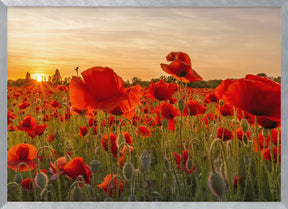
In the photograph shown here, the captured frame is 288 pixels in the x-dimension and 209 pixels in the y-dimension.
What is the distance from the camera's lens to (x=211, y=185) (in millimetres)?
1243

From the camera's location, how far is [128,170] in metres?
1.47

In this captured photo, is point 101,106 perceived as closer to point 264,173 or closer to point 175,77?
point 175,77

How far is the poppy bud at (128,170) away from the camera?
4.80 ft

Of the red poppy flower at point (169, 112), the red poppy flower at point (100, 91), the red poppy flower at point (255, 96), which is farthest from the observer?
the red poppy flower at point (169, 112)

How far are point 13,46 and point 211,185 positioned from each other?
1209 millimetres

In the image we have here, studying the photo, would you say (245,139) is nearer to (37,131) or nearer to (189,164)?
(189,164)

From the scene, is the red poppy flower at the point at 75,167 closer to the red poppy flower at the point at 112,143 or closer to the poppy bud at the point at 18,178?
the red poppy flower at the point at 112,143

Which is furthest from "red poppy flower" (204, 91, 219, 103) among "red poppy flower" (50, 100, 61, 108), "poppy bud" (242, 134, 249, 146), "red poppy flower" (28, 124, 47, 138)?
"red poppy flower" (28, 124, 47, 138)

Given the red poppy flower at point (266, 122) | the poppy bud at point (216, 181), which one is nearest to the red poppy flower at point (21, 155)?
the poppy bud at point (216, 181)

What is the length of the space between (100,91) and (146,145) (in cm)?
41

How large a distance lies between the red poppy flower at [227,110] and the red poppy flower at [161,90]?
279 mm

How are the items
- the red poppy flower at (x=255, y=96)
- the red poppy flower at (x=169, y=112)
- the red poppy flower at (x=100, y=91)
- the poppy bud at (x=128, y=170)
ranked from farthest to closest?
the red poppy flower at (x=169, y=112), the poppy bud at (x=128, y=170), the red poppy flower at (x=100, y=91), the red poppy flower at (x=255, y=96)

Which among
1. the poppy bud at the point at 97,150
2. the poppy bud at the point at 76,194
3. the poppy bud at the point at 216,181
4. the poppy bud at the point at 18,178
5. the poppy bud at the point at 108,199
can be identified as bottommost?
the poppy bud at the point at 108,199

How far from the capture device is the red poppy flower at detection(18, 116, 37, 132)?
5.14 ft
